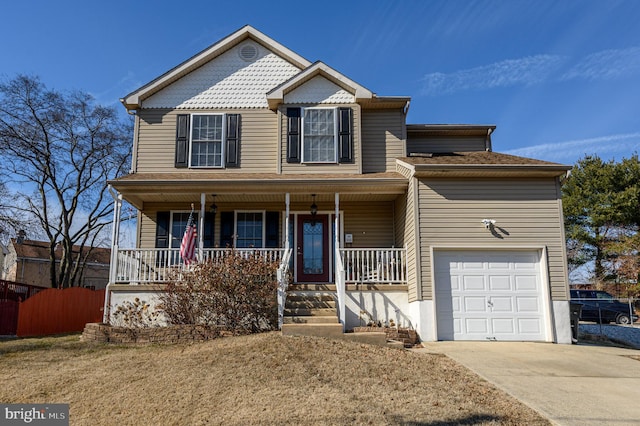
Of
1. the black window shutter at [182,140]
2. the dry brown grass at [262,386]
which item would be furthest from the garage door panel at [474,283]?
the black window shutter at [182,140]

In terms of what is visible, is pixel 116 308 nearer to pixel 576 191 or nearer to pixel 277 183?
pixel 277 183

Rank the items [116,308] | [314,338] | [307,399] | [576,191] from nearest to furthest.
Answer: [307,399] < [314,338] < [116,308] < [576,191]

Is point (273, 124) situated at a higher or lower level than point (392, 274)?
higher

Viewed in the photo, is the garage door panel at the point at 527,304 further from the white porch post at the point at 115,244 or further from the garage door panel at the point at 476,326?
the white porch post at the point at 115,244

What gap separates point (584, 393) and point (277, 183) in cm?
763

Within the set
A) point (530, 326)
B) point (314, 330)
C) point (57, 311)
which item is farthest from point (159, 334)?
point (530, 326)

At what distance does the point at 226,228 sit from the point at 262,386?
756cm

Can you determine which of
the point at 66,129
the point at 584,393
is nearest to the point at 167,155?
the point at 584,393

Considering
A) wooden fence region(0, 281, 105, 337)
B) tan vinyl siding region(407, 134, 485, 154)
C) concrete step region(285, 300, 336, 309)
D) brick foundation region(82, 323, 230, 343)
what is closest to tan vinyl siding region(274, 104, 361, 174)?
tan vinyl siding region(407, 134, 485, 154)

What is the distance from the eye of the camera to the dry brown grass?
16.4ft

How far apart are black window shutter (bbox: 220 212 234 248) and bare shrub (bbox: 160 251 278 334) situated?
9.86 ft

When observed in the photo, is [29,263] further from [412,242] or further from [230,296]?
[412,242]

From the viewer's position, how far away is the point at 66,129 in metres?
23.5

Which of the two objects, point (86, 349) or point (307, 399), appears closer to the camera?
point (307, 399)
